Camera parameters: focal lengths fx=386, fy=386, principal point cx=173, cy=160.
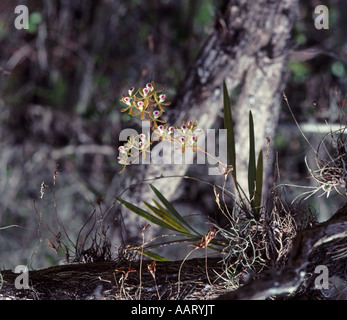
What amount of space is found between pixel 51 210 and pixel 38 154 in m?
0.38

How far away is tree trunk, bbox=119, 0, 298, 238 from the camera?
1.50m

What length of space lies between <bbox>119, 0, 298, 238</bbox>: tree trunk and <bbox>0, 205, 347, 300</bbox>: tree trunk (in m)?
0.71

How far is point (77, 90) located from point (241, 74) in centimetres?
144

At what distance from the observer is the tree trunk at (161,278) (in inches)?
33.0

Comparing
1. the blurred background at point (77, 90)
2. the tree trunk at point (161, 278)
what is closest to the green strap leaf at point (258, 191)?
the tree trunk at point (161, 278)

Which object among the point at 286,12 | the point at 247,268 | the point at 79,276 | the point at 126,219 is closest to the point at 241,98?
the point at 286,12

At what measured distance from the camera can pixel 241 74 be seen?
159cm

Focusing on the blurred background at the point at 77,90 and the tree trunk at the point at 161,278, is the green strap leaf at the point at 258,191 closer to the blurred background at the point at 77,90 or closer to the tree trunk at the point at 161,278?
the tree trunk at the point at 161,278

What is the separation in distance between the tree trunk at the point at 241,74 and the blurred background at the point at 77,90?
0.80m

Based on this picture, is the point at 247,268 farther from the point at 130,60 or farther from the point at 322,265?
the point at 130,60

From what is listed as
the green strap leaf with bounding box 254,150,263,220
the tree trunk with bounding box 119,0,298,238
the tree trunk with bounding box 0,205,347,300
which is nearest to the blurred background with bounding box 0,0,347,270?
the tree trunk with bounding box 119,0,298,238

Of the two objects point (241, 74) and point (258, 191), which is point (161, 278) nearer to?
point (258, 191)

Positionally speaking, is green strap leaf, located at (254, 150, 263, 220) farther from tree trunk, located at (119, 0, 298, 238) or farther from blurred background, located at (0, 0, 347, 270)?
blurred background, located at (0, 0, 347, 270)

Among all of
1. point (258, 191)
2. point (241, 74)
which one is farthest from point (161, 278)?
point (241, 74)
